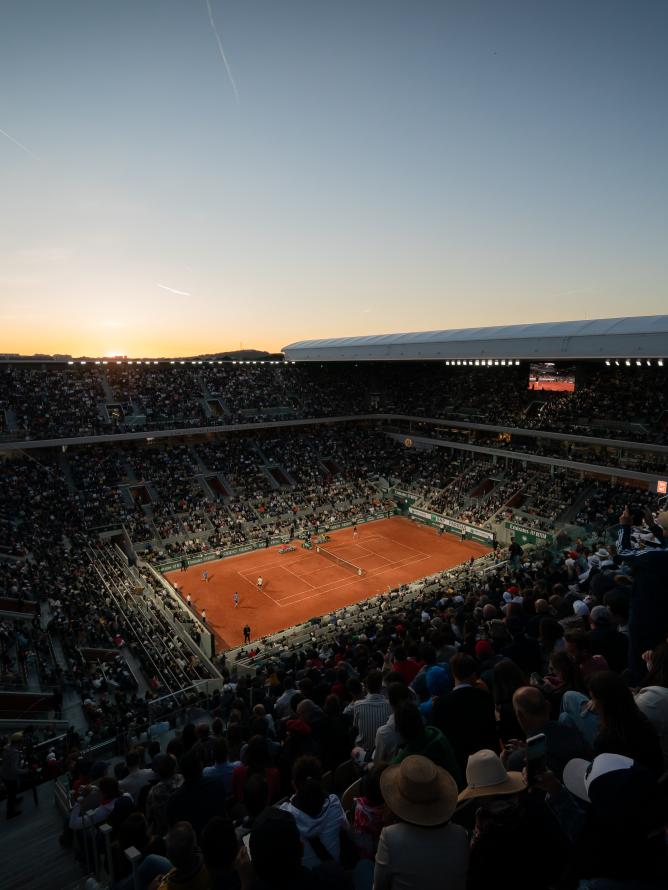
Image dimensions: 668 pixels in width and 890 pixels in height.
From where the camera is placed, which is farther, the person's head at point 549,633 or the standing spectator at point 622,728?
the person's head at point 549,633

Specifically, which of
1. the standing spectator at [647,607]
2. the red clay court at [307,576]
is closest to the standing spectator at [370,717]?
the standing spectator at [647,607]

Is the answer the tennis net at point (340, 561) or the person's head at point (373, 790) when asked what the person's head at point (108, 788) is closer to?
the person's head at point (373, 790)

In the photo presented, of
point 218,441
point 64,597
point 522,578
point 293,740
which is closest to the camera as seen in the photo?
point 293,740

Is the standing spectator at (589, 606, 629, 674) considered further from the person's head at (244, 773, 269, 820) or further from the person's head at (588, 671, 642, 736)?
the person's head at (244, 773, 269, 820)

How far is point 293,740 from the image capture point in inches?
236

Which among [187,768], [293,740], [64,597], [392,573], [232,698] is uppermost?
[187,768]

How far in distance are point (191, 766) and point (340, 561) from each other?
106 ft

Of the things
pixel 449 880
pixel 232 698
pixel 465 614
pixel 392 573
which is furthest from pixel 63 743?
pixel 392 573

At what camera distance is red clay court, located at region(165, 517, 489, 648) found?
29.2 meters

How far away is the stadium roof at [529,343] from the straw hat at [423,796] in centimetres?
3596

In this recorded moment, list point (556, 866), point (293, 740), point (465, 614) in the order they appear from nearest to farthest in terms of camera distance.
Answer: point (556, 866) < point (293, 740) < point (465, 614)

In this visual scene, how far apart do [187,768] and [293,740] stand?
1.33 meters

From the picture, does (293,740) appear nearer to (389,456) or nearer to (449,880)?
(449,880)

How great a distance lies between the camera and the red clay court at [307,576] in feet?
95.8
